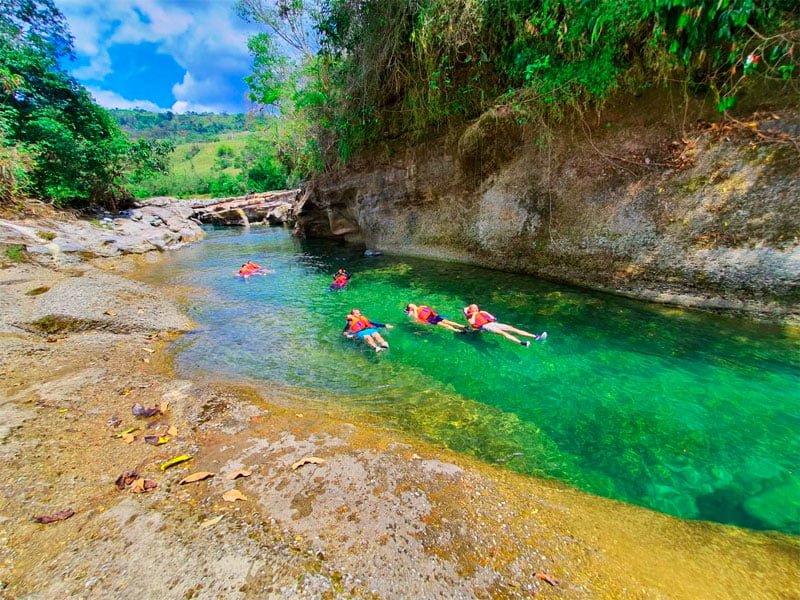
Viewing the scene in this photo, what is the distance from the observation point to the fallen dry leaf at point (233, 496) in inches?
A: 120

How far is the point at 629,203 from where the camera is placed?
8.84m

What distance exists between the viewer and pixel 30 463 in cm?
329

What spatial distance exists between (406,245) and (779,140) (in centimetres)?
1168

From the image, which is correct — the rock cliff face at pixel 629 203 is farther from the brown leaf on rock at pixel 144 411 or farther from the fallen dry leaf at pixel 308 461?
the brown leaf on rock at pixel 144 411

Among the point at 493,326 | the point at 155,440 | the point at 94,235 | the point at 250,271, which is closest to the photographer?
the point at 155,440

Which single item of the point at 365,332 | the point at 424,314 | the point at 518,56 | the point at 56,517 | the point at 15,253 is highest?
the point at 518,56

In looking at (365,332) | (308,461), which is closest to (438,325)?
(365,332)

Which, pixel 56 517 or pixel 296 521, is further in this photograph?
pixel 296 521

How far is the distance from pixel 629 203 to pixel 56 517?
37.9ft

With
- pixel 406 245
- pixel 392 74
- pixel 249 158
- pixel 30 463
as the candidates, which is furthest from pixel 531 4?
pixel 249 158

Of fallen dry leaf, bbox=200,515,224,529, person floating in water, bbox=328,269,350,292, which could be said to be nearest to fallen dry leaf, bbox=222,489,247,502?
fallen dry leaf, bbox=200,515,224,529

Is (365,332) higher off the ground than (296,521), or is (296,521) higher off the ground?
(296,521)

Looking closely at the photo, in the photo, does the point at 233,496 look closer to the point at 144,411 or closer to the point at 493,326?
the point at 144,411

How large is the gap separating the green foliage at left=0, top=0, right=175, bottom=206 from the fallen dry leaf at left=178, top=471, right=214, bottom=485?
19.1 metres
